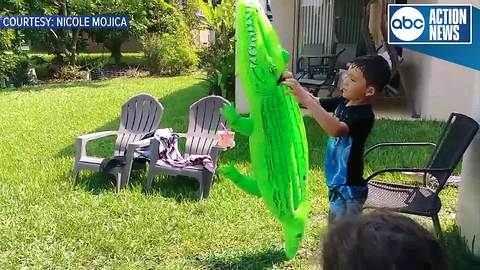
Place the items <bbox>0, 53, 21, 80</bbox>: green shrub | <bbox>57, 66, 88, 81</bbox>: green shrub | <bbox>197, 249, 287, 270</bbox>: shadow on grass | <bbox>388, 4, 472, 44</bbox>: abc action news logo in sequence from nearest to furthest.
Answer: <bbox>197, 249, 287, 270</bbox>: shadow on grass, <bbox>388, 4, 472, 44</bbox>: abc action news logo, <bbox>0, 53, 21, 80</bbox>: green shrub, <bbox>57, 66, 88, 81</bbox>: green shrub

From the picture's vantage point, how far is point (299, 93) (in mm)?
3172

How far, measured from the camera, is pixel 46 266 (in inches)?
154

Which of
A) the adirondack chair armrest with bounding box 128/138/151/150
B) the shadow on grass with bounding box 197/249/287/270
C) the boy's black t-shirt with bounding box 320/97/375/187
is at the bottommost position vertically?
the shadow on grass with bounding box 197/249/287/270

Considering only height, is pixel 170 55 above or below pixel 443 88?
above

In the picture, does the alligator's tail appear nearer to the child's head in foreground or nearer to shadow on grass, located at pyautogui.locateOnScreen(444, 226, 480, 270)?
the child's head in foreground

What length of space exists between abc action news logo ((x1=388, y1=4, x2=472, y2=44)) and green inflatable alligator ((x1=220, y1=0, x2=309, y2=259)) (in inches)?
68.4

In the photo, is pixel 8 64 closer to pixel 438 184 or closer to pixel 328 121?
pixel 438 184

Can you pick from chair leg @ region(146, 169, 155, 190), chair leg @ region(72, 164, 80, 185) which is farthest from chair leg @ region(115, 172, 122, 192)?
chair leg @ region(72, 164, 80, 185)

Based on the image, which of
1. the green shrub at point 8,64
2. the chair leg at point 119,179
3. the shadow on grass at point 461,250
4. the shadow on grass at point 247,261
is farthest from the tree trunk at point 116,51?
the shadow on grass at point 461,250

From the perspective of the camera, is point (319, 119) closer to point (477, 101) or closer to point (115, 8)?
point (477, 101)

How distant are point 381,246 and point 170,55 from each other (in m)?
16.8

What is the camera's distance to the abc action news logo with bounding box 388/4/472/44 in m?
4.45

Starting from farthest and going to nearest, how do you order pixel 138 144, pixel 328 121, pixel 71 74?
pixel 71 74 → pixel 138 144 → pixel 328 121

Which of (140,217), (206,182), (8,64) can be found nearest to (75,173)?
(140,217)
